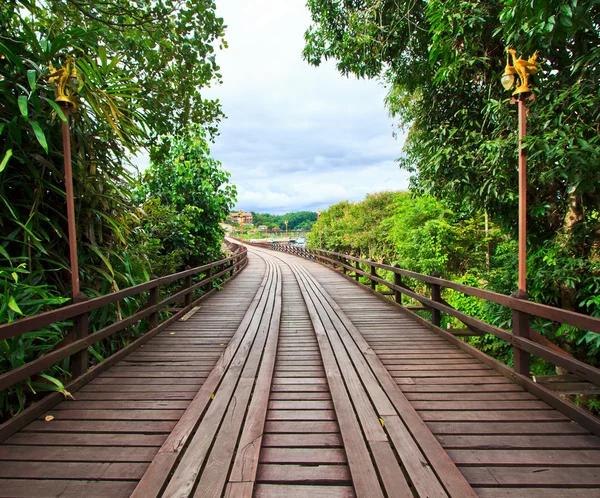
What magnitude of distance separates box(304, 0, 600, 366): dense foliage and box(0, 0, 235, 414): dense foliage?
3.12 meters

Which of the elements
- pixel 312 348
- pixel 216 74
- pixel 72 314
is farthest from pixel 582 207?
pixel 72 314

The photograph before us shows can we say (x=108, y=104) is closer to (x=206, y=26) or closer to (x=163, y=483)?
(x=206, y=26)

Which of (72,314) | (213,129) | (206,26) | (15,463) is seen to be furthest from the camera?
(213,129)

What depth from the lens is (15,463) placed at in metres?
1.68

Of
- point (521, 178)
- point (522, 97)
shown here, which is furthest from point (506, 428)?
point (522, 97)

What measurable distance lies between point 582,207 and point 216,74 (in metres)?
4.98

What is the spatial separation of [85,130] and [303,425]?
3.65 meters

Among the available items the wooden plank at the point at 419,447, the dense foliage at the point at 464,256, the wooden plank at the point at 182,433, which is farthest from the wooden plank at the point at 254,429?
the dense foliage at the point at 464,256

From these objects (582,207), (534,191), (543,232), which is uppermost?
(534,191)

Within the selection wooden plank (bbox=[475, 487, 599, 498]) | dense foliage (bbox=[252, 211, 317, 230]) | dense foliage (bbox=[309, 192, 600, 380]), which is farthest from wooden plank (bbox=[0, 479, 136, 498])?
dense foliage (bbox=[252, 211, 317, 230])

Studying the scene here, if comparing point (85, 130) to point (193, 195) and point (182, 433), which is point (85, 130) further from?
point (193, 195)

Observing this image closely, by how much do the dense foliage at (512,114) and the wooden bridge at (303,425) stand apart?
5.37 feet

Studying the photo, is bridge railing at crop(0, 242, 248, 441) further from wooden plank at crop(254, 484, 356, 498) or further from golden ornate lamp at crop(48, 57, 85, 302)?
wooden plank at crop(254, 484, 356, 498)

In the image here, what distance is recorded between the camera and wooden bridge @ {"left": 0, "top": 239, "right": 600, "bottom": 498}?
1.54m
